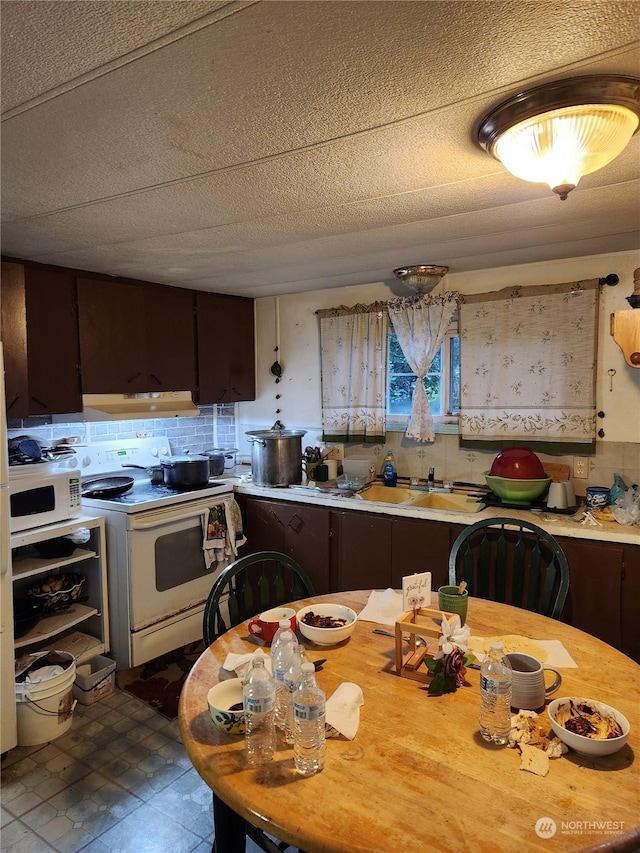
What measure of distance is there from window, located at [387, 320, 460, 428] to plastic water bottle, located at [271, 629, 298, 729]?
2295 mm

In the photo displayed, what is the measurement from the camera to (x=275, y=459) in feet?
11.4

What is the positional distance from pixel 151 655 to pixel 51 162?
248 centimetres

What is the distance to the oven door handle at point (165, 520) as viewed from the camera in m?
2.88

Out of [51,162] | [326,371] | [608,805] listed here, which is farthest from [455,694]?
[326,371]

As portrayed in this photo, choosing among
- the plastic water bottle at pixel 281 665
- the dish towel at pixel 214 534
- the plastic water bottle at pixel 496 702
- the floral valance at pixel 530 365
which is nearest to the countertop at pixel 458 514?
the dish towel at pixel 214 534

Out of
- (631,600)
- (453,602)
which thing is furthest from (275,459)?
(631,600)

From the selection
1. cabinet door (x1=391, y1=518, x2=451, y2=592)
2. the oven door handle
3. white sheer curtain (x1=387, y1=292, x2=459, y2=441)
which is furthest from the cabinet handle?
white sheer curtain (x1=387, y1=292, x2=459, y2=441)

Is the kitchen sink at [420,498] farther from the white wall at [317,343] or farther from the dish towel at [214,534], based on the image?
the dish towel at [214,534]

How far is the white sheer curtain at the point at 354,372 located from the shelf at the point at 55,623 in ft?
6.12

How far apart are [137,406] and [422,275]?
188cm

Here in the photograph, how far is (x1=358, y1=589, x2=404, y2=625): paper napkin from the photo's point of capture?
1819 millimetres

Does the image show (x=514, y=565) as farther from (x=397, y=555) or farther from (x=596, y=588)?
(x=397, y=555)

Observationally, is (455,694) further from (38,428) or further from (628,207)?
(38,428)

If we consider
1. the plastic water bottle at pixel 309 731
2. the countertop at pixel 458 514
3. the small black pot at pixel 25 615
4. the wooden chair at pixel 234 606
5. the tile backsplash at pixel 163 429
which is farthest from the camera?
the tile backsplash at pixel 163 429
